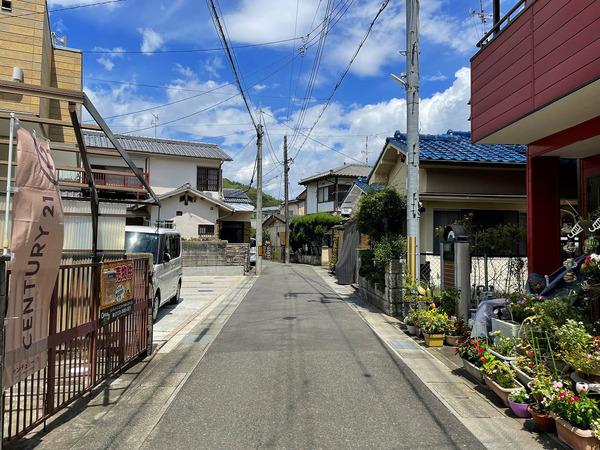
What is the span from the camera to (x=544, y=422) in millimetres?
4320

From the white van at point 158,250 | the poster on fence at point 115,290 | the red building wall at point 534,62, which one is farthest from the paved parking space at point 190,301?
the red building wall at point 534,62

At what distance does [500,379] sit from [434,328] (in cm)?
300

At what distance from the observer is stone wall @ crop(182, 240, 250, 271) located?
937 inches

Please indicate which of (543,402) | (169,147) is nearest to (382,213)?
(543,402)

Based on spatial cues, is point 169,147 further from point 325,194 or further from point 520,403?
point 520,403

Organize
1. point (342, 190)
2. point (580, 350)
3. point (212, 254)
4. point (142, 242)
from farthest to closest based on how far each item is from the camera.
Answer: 1. point (342, 190)
2. point (212, 254)
3. point (142, 242)
4. point (580, 350)

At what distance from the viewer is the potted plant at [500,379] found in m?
5.00

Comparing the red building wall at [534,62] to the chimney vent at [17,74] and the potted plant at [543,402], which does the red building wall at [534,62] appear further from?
the chimney vent at [17,74]

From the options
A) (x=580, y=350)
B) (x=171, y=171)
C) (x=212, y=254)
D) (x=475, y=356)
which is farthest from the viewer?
(x=171, y=171)

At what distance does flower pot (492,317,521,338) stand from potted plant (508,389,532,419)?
1402mm

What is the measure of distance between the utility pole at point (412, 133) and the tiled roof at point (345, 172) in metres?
27.5

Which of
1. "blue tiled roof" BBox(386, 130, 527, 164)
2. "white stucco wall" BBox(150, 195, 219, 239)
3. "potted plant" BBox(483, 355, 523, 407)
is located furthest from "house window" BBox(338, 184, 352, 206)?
"potted plant" BBox(483, 355, 523, 407)

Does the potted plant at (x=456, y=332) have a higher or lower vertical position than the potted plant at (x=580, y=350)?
lower

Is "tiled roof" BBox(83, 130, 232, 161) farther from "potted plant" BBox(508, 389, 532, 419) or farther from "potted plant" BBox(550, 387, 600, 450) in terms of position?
"potted plant" BBox(550, 387, 600, 450)
